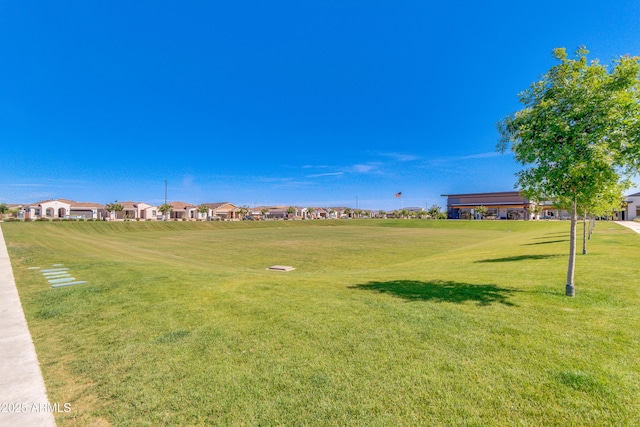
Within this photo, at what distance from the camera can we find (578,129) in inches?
259

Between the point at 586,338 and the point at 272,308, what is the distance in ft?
19.0

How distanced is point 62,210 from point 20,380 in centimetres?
10481

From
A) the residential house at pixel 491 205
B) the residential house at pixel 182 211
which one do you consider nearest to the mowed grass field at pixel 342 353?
the residential house at pixel 491 205

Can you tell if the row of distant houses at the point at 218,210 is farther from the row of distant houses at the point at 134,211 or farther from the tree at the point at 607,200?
the tree at the point at 607,200

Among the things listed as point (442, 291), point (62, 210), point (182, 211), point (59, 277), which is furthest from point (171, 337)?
point (182, 211)

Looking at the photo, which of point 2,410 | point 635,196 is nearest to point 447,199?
point 635,196

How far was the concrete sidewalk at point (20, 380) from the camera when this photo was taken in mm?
3350

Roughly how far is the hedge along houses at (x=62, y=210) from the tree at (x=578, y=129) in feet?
326

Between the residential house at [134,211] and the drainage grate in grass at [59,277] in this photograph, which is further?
the residential house at [134,211]

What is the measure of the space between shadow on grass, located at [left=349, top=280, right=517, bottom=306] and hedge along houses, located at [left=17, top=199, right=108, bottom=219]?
315ft

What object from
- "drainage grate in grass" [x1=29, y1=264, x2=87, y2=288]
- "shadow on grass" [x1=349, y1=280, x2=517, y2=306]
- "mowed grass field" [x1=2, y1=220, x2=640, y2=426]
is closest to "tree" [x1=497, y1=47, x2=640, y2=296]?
"shadow on grass" [x1=349, y1=280, x2=517, y2=306]

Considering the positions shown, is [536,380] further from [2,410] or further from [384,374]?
[2,410]

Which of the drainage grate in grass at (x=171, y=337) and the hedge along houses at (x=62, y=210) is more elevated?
the hedge along houses at (x=62, y=210)

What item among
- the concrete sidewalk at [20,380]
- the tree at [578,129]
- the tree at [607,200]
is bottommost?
the concrete sidewalk at [20,380]
